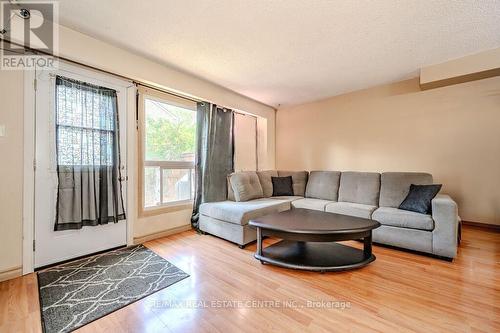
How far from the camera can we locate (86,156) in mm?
2389

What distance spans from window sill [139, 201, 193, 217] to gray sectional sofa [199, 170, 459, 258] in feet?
1.05

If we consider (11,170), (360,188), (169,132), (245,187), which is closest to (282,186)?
(245,187)

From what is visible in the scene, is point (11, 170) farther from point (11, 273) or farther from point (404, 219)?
point (404, 219)

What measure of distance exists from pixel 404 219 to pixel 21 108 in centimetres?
415

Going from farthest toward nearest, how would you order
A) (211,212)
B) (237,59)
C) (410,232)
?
(211,212) < (237,59) < (410,232)

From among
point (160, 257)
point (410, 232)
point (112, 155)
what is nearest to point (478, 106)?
point (410, 232)

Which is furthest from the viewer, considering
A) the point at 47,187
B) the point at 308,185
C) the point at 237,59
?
the point at 308,185

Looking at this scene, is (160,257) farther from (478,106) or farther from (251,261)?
(478,106)

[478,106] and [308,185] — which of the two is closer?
[478,106]

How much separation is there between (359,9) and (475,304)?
8.19 feet

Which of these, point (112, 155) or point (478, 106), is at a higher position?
point (478, 106)

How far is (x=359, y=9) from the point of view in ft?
6.29

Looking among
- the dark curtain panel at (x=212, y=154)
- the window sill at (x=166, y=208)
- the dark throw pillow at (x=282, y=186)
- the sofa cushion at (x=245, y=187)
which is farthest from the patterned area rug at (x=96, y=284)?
the dark throw pillow at (x=282, y=186)

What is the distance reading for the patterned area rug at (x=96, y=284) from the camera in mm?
1507
